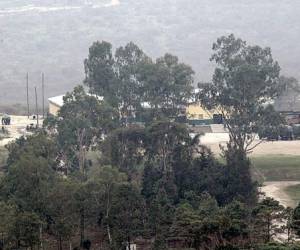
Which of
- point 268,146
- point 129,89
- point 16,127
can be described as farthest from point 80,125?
point 16,127

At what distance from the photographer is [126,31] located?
148 m

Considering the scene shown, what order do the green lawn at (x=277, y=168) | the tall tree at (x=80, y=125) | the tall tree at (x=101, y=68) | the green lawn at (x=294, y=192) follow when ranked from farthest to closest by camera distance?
1. the tall tree at (x=101, y=68)
2. the green lawn at (x=277, y=168)
3. the tall tree at (x=80, y=125)
4. the green lawn at (x=294, y=192)

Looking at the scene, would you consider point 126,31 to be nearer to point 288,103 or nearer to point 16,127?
point 16,127

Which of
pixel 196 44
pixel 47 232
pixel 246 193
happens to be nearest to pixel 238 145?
pixel 246 193

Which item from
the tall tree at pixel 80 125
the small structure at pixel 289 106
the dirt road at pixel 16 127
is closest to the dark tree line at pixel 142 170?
the tall tree at pixel 80 125

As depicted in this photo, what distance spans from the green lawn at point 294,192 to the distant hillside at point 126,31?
6299cm

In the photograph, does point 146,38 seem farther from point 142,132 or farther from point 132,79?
point 142,132

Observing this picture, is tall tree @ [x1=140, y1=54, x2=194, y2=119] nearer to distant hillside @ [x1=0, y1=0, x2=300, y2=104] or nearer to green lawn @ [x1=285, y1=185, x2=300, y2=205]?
green lawn @ [x1=285, y1=185, x2=300, y2=205]

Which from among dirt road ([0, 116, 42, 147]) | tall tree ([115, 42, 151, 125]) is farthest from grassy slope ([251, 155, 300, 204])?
dirt road ([0, 116, 42, 147])

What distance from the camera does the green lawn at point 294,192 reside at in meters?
56.1

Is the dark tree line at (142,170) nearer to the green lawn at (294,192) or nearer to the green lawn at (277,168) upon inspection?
the green lawn at (277,168)

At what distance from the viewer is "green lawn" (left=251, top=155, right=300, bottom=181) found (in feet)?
207

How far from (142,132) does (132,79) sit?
11848 millimetres

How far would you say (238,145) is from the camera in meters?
62.5
